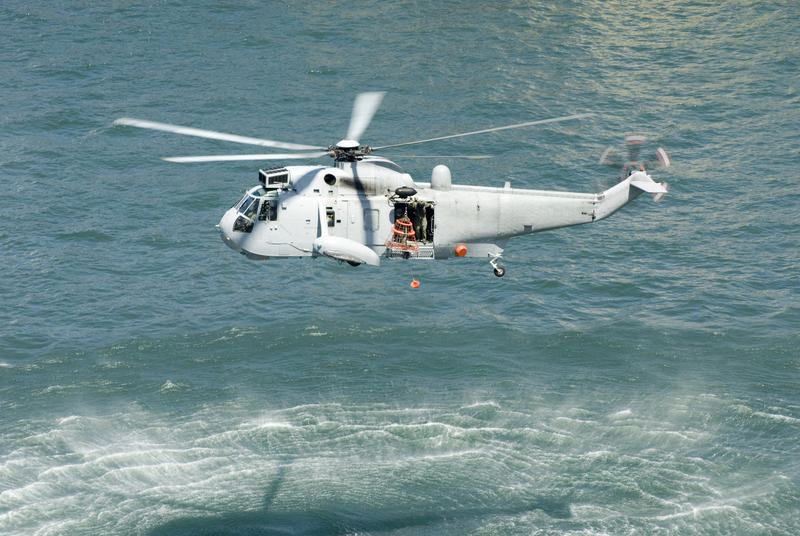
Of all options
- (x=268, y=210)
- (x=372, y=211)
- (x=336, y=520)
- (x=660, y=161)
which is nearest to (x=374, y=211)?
(x=372, y=211)

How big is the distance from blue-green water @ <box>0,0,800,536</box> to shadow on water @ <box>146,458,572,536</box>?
0.52ft

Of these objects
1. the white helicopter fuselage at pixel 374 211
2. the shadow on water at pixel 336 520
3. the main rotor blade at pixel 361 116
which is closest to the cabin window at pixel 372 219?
the white helicopter fuselage at pixel 374 211

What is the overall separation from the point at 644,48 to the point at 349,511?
6462 centimetres

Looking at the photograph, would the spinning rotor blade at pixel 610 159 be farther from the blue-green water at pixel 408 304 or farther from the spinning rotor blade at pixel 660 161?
the blue-green water at pixel 408 304

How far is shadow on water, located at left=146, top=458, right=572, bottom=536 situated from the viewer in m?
56.5

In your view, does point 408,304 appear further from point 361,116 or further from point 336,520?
point 361,116

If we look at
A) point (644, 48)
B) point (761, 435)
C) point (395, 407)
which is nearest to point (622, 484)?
point (761, 435)

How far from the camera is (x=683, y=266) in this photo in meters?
76.4

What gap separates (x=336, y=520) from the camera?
2243 inches

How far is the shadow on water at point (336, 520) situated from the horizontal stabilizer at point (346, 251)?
743 inches

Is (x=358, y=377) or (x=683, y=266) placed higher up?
(x=683, y=266)

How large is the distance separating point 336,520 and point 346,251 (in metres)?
19.5

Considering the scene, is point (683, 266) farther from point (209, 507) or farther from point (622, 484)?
point (209, 507)

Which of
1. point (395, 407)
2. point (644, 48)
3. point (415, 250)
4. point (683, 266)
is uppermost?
point (644, 48)
